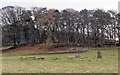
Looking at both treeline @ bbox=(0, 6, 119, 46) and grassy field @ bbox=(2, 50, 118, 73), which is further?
treeline @ bbox=(0, 6, 119, 46)

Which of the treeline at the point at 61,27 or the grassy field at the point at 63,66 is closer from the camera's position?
the grassy field at the point at 63,66

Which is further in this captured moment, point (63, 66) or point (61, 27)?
point (61, 27)

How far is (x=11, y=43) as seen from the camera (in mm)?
49688

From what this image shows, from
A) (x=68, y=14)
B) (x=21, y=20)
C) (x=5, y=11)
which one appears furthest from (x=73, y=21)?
(x=5, y=11)

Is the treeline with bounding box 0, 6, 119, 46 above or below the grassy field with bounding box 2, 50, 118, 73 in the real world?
above

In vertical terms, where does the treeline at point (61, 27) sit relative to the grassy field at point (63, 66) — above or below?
above

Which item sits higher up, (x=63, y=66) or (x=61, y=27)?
(x=61, y=27)

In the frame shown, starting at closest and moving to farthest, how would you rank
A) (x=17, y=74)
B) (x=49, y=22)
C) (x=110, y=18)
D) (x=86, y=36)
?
(x=17, y=74) → (x=49, y=22) → (x=110, y=18) → (x=86, y=36)

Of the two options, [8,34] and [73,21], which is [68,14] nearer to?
[73,21]

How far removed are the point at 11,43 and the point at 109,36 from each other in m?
19.2

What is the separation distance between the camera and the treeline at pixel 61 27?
46250 millimetres

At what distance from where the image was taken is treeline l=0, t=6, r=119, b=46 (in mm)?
46250

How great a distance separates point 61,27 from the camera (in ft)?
162

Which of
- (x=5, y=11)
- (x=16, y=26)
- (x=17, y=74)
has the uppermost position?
(x=5, y=11)
